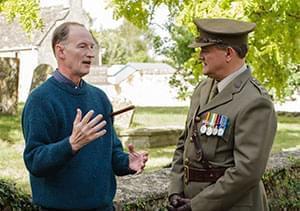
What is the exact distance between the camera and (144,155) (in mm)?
3031

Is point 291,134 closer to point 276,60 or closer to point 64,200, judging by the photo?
point 276,60

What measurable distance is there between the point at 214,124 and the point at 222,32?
0.44 metres

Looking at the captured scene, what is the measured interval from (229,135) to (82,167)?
2.27 ft

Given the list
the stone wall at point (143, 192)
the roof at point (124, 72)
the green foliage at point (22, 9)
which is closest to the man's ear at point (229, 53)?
the stone wall at point (143, 192)

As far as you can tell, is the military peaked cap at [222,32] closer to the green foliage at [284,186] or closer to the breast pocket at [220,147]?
the breast pocket at [220,147]

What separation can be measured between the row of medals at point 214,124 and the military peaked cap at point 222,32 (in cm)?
34

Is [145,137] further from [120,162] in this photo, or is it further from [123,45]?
[123,45]

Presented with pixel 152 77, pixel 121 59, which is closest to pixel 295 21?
pixel 152 77

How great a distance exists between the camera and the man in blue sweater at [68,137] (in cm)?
256

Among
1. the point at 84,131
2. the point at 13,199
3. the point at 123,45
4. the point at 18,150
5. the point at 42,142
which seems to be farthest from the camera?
the point at 123,45

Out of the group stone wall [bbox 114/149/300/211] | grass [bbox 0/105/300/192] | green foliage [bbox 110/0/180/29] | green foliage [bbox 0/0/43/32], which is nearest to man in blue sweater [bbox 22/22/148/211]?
stone wall [bbox 114/149/300/211]

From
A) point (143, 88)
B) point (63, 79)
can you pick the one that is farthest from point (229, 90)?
point (143, 88)

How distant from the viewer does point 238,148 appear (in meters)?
2.75

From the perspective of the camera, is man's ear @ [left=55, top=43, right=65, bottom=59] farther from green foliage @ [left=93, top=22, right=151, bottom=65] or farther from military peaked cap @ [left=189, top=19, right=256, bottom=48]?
green foliage @ [left=93, top=22, right=151, bottom=65]
